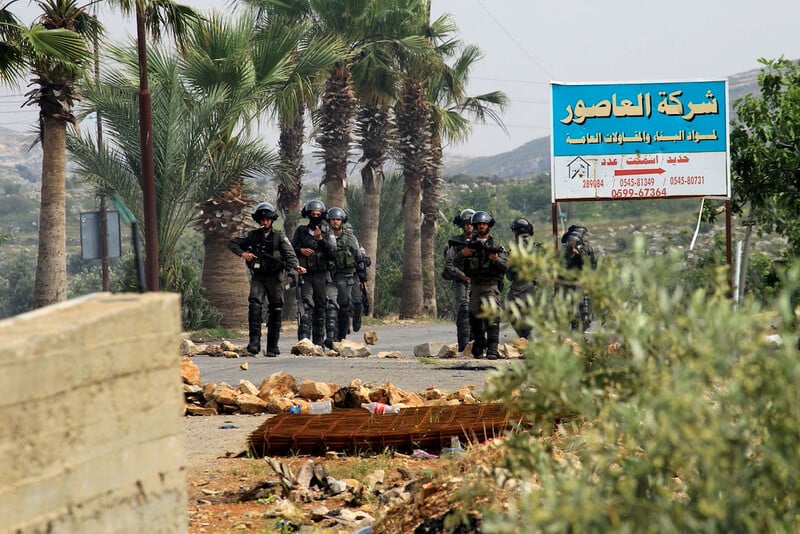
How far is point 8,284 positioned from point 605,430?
59.0 m

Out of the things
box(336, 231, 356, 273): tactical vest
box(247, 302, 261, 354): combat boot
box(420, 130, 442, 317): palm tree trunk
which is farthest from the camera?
box(420, 130, 442, 317): palm tree trunk

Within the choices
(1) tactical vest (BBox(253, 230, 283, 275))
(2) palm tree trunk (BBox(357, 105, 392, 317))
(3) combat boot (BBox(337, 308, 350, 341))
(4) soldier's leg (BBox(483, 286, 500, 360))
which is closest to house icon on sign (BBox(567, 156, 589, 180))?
(4) soldier's leg (BBox(483, 286, 500, 360))

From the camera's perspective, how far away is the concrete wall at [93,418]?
3.51 meters

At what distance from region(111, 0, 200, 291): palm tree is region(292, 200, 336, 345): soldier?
3.32 m

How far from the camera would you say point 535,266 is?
396 cm

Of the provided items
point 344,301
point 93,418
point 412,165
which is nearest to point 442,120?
point 412,165

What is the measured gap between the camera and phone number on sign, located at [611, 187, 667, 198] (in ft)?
51.9

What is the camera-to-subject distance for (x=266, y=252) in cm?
1557

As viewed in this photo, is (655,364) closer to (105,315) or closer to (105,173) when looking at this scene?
(105,315)

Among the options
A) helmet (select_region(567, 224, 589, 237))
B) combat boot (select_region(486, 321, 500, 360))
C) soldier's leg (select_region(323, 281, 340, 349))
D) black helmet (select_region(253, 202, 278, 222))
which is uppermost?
black helmet (select_region(253, 202, 278, 222))

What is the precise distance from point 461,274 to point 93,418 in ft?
41.5

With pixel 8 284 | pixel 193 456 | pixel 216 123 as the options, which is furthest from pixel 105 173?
pixel 8 284

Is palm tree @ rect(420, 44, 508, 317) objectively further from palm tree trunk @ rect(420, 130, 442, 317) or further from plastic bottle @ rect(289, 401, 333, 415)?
plastic bottle @ rect(289, 401, 333, 415)

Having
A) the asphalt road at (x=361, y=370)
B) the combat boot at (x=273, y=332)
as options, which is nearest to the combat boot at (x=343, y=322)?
the asphalt road at (x=361, y=370)
